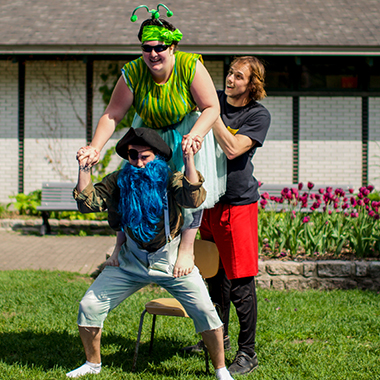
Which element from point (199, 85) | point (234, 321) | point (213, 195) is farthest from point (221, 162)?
point (234, 321)

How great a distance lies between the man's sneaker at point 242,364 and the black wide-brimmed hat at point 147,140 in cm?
149

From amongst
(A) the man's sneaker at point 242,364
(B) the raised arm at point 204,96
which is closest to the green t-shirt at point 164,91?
(B) the raised arm at point 204,96

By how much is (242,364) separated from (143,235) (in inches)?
47.0

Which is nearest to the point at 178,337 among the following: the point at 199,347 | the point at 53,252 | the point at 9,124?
the point at 199,347

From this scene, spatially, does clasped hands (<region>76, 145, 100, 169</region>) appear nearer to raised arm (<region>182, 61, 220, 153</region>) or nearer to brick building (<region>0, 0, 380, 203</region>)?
raised arm (<region>182, 61, 220, 153</region>)

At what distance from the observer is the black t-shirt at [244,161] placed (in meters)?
3.19

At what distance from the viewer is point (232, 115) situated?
10.8 feet

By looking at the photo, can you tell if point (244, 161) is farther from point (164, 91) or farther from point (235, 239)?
point (164, 91)

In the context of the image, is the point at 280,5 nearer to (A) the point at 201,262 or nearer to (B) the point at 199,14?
(B) the point at 199,14

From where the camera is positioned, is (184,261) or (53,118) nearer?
(184,261)

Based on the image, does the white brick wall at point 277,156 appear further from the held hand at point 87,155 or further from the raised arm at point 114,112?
the held hand at point 87,155

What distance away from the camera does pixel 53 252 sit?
23.7 feet

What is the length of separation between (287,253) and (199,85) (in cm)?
365

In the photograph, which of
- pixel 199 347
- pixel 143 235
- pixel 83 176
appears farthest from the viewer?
pixel 199 347
